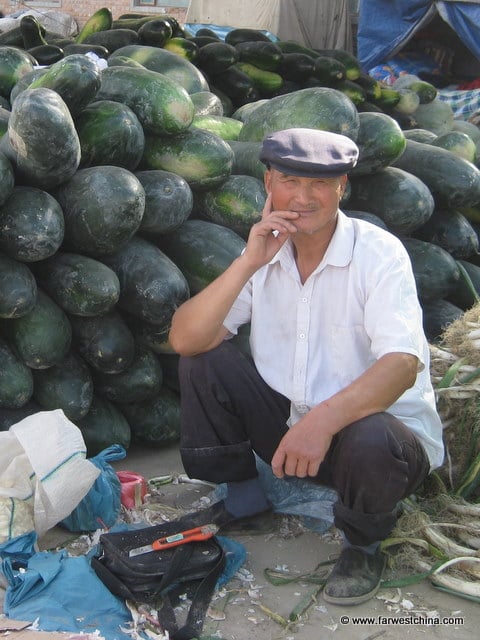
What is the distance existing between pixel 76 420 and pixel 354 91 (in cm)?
441

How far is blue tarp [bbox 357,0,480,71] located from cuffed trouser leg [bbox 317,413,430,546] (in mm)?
8849

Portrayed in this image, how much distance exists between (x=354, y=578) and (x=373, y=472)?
362mm

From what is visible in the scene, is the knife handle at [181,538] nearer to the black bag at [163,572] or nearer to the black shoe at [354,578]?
the black bag at [163,572]

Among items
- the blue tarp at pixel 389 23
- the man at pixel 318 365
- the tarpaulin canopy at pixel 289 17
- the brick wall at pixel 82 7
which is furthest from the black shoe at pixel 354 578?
the brick wall at pixel 82 7

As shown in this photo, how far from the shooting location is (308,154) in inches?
94.4

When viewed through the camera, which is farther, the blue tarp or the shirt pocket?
the blue tarp

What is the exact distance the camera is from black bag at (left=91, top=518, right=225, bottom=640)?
93.3 inches

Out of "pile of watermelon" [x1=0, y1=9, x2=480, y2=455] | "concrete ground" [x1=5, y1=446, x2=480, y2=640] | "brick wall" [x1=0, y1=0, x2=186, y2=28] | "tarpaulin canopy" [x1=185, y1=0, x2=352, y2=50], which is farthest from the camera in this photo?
"brick wall" [x1=0, y1=0, x2=186, y2=28]

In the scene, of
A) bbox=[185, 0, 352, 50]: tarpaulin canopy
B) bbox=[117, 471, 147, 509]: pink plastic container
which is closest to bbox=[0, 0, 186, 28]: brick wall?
bbox=[185, 0, 352, 50]: tarpaulin canopy

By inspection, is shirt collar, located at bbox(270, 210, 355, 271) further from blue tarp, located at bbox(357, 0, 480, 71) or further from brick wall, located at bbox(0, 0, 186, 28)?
brick wall, located at bbox(0, 0, 186, 28)

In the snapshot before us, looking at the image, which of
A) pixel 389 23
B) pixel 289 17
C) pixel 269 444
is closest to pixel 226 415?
pixel 269 444

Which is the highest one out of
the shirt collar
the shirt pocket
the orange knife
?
the shirt collar

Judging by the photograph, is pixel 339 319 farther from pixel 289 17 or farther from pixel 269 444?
pixel 289 17

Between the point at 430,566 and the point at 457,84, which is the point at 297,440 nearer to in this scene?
the point at 430,566
